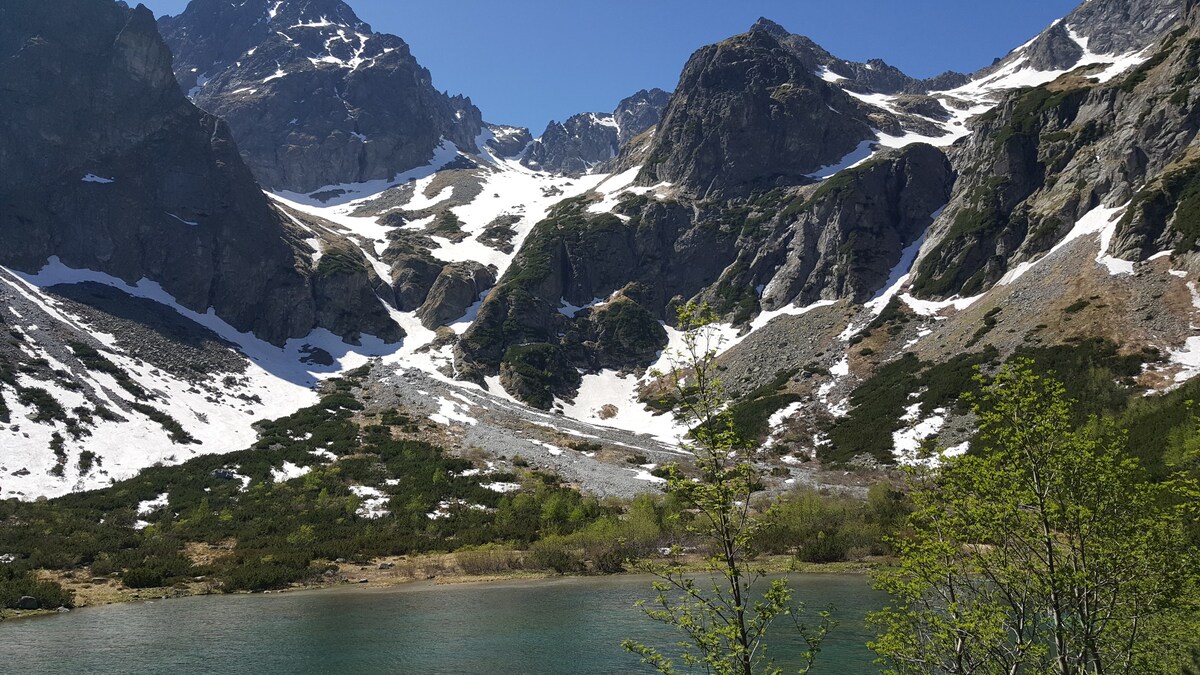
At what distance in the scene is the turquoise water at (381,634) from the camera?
2388 cm

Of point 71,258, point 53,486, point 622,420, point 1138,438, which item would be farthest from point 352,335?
point 1138,438

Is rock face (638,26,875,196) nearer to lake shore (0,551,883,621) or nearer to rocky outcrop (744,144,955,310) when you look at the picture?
rocky outcrop (744,144,955,310)

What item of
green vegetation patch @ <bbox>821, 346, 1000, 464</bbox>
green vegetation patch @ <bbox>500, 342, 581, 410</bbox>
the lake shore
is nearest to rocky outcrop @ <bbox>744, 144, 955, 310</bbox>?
green vegetation patch @ <bbox>821, 346, 1000, 464</bbox>

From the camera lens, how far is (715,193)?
168250 millimetres

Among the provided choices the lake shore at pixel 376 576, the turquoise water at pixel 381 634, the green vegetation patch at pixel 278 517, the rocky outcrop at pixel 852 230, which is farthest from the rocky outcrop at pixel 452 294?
the turquoise water at pixel 381 634

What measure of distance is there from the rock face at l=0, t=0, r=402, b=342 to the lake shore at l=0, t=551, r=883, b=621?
92979mm

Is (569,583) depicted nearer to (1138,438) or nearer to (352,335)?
(1138,438)

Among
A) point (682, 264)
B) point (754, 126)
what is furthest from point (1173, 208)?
point (754, 126)

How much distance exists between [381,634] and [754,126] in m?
167

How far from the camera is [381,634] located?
1145 inches

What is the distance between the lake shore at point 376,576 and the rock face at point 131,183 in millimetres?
92979

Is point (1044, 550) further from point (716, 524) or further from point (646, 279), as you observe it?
point (646, 279)

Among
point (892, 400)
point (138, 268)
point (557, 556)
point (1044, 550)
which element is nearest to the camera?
point (1044, 550)

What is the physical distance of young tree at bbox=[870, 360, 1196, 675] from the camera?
10.0m
